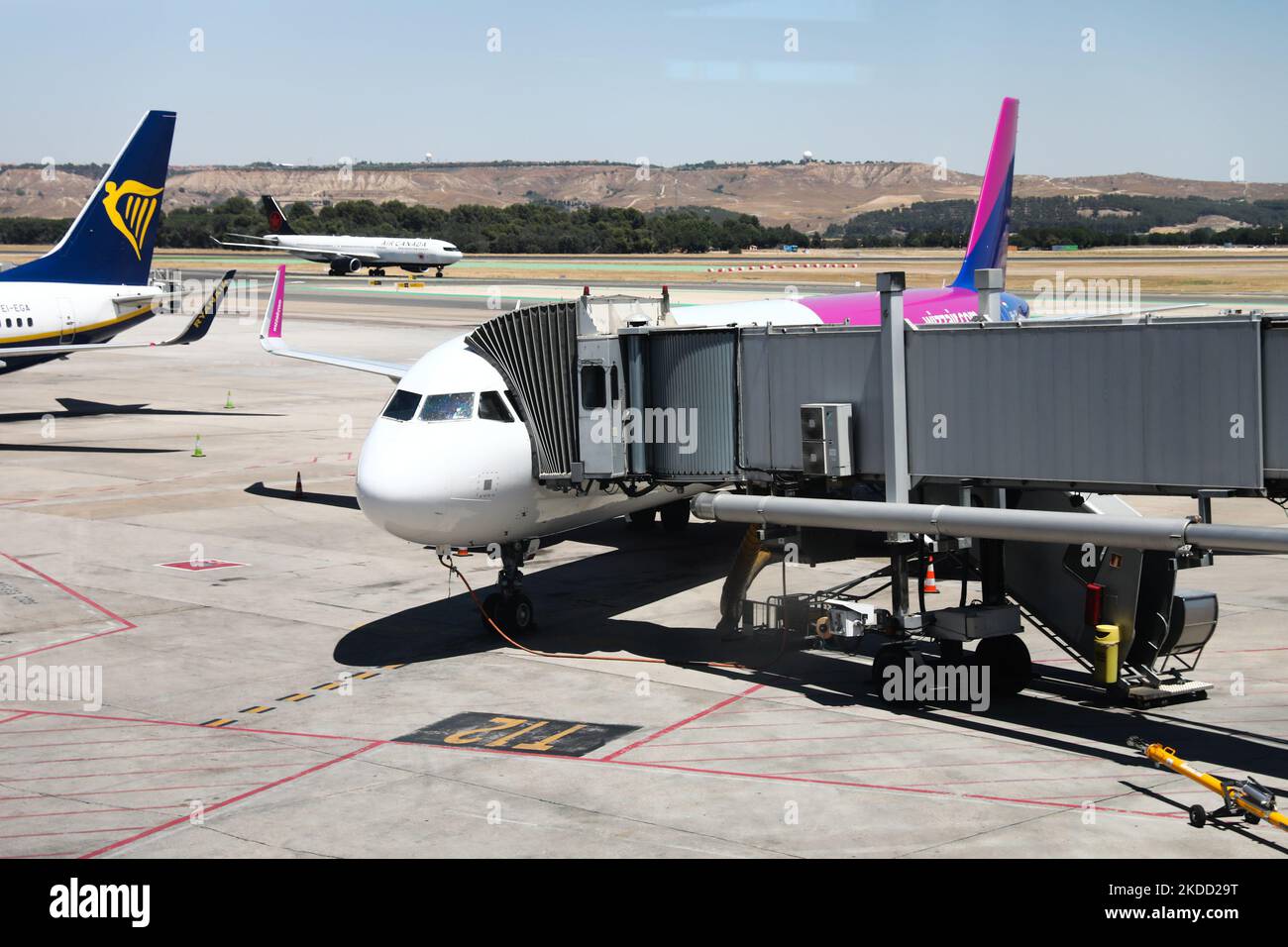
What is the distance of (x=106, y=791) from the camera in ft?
57.5

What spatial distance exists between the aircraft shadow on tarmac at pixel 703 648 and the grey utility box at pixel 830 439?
3547 millimetres

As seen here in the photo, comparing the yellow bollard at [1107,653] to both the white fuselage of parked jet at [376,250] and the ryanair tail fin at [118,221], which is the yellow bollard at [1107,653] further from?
the white fuselage of parked jet at [376,250]

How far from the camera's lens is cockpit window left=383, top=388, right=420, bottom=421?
23641 mm

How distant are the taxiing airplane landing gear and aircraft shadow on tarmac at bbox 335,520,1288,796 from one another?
13.3 inches

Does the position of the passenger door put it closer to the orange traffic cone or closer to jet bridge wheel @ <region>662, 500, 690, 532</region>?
jet bridge wheel @ <region>662, 500, 690, 532</region>

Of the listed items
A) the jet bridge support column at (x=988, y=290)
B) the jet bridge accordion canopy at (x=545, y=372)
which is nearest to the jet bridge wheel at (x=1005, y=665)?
the jet bridge support column at (x=988, y=290)

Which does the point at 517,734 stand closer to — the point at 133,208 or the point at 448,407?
the point at 448,407

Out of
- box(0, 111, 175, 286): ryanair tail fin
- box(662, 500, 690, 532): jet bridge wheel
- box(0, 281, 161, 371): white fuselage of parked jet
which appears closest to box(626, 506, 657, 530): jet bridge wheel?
box(662, 500, 690, 532): jet bridge wheel

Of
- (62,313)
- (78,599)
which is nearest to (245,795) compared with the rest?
(78,599)

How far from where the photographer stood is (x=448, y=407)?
23469 millimetres

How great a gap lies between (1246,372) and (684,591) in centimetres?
1377

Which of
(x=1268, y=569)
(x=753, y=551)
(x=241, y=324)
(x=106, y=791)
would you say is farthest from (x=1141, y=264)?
(x=106, y=791)

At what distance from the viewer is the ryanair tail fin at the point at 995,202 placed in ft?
122

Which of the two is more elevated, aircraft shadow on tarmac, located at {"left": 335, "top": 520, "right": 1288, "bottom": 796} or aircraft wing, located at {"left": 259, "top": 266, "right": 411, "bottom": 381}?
aircraft wing, located at {"left": 259, "top": 266, "right": 411, "bottom": 381}
